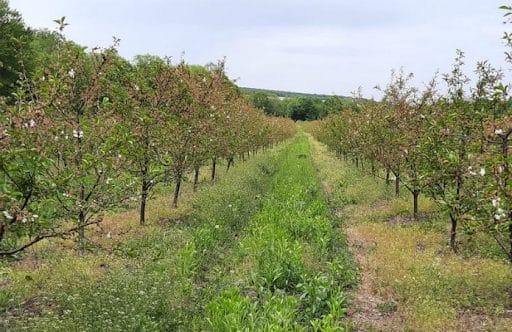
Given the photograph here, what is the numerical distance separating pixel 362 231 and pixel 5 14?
32736mm

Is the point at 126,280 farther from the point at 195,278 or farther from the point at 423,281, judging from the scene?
the point at 423,281

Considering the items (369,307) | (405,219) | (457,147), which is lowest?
(369,307)

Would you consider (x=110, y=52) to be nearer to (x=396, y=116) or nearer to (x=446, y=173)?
(x=446, y=173)

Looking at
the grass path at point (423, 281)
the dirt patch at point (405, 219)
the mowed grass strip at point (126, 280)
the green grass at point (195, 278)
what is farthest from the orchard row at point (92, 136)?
the dirt patch at point (405, 219)

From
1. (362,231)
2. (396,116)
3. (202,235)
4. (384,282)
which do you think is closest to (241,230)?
(202,235)

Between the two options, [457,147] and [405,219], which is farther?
[405,219]

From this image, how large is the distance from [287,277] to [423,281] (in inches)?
87.0

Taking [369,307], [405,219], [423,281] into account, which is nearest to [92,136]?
[369,307]

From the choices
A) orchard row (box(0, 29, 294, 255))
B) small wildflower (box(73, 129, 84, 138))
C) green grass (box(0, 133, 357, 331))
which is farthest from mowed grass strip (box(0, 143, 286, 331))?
small wildflower (box(73, 129, 84, 138))

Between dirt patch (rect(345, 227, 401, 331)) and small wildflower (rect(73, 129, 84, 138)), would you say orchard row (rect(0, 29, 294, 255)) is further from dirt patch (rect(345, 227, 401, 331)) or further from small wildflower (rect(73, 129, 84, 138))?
dirt patch (rect(345, 227, 401, 331))

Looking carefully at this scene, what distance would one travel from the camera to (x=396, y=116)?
1420 cm

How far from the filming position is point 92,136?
676cm

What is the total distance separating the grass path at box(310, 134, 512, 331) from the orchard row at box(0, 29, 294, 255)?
13.0 ft

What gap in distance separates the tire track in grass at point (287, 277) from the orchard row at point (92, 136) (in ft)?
6.67
